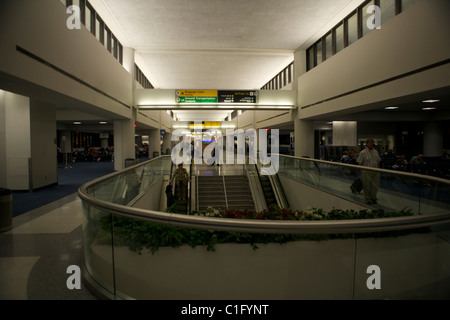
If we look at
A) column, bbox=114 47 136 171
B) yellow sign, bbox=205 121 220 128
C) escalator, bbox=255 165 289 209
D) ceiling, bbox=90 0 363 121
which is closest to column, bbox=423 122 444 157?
ceiling, bbox=90 0 363 121

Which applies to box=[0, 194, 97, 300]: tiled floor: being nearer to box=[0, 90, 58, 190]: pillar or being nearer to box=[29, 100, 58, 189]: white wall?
box=[0, 90, 58, 190]: pillar

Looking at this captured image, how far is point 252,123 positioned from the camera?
26.9 m

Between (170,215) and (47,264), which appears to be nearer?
(170,215)

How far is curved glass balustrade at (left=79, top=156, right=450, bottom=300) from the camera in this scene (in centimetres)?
259

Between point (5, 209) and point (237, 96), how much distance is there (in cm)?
1168

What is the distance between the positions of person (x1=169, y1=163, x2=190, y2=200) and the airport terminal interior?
0.64 feet

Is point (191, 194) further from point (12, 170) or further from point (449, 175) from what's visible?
point (449, 175)

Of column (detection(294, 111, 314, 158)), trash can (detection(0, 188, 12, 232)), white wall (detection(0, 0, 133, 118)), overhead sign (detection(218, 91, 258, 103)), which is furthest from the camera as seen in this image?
column (detection(294, 111, 314, 158))

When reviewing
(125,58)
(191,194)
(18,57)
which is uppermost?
(125,58)

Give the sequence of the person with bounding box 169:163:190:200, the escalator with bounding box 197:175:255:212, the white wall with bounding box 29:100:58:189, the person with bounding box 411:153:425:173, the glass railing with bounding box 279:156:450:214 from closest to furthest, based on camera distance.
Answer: the glass railing with bounding box 279:156:450:214 < the white wall with bounding box 29:100:58:189 < the person with bounding box 411:153:425:173 < the person with bounding box 169:163:190:200 < the escalator with bounding box 197:175:255:212

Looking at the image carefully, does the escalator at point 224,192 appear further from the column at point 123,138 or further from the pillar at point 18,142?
the pillar at point 18,142

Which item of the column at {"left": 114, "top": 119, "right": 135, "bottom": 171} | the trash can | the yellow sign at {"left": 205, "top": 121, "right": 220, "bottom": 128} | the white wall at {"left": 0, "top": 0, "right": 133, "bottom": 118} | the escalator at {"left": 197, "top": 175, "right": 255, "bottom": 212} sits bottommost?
the escalator at {"left": 197, "top": 175, "right": 255, "bottom": 212}

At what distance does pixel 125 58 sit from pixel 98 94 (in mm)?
5420
